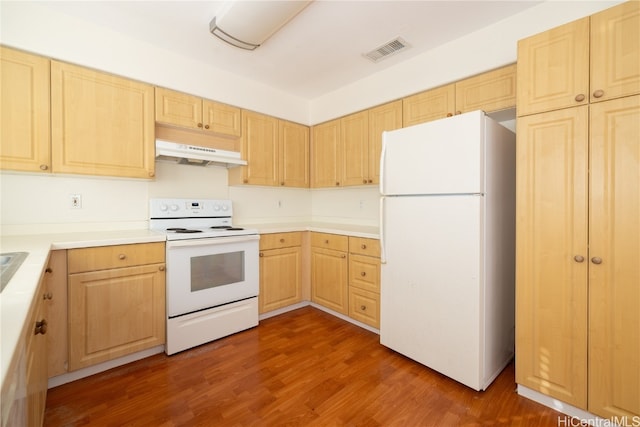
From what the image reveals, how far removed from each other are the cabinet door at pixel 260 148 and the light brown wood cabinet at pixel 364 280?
116 cm

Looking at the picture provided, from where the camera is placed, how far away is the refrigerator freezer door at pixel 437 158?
1702 millimetres

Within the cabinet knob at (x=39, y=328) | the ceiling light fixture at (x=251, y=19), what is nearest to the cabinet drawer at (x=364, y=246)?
the ceiling light fixture at (x=251, y=19)

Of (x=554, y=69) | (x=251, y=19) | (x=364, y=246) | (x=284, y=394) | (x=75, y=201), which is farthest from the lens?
(x=364, y=246)

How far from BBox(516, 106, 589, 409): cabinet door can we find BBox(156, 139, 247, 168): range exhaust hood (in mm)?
2276

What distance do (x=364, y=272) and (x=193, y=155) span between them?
70.8 inches

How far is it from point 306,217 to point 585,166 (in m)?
2.83

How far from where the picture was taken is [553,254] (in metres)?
1.58

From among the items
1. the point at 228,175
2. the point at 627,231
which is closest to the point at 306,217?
the point at 228,175

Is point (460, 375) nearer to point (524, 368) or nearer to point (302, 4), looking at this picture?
point (524, 368)

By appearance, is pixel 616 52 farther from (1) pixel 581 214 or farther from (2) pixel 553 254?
(2) pixel 553 254

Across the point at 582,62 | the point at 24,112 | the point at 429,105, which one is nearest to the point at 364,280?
the point at 429,105

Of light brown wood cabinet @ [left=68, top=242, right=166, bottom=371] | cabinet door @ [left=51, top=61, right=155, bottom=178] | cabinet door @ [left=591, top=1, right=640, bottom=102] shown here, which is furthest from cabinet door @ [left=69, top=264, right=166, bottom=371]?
cabinet door @ [left=591, top=1, right=640, bottom=102]

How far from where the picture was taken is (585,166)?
1.47 m

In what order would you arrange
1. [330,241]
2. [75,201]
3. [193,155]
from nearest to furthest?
A: [75,201] < [193,155] < [330,241]
